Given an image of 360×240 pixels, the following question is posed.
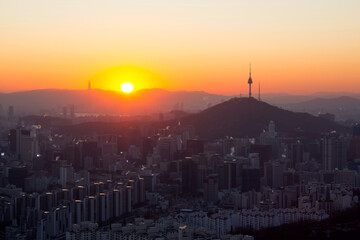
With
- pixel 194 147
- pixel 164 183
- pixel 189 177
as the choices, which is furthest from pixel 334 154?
pixel 164 183

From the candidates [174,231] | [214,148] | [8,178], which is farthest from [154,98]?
[174,231]

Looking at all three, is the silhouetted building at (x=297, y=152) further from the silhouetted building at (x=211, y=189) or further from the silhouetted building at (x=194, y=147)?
the silhouetted building at (x=211, y=189)

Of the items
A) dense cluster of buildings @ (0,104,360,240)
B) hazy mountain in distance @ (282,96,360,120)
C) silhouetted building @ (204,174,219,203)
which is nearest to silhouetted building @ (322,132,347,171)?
dense cluster of buildings @ (0,104,360,240)

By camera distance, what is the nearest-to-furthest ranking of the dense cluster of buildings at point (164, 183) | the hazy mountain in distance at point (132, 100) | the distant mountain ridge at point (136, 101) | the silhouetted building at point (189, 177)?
the dense cluster of buildings at point (164, 183)
the silhouetted building at point (189, 177)
the distant mountain ridge at point (136, 101)
the hazy mountain in distance at point (132, 100)

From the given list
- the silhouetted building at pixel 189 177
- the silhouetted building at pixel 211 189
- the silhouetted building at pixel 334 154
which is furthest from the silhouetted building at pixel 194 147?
→ the silhouetted building at pixel 211 189

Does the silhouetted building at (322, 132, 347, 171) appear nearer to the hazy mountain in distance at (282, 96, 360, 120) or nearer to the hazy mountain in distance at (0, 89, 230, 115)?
the hazy mountain in distance at (282, 96, 360, 120)

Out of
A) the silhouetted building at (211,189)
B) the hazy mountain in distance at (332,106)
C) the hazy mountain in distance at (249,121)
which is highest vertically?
the hazy mountain in distance at (332,106)

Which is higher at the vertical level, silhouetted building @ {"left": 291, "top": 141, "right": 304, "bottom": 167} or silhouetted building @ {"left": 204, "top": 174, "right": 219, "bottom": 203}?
silhouetted building @ {"left": 291, "top": 141, "right": 304, "bottom": 167}

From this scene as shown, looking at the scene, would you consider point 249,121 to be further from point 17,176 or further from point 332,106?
point 17,176

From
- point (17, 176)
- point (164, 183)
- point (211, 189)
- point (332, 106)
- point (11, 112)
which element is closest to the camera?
point (211, 189)
